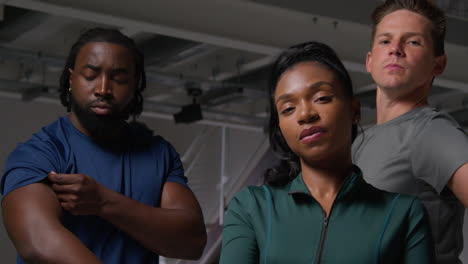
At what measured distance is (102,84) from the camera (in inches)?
50.4

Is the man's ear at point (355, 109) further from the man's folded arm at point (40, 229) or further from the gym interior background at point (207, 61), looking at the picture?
the man's folded arm at point (40, 229)

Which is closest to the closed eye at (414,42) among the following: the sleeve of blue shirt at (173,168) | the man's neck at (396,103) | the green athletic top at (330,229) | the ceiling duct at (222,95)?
the man's neck at (396,103)

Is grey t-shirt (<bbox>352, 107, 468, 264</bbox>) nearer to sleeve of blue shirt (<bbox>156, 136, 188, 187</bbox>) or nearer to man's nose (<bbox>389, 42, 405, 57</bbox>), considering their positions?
man's nose (<bbox>389, 42, 405, 57</bbox>)

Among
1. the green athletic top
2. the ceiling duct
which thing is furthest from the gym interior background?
the green athletic top

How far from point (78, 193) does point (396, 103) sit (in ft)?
2.14

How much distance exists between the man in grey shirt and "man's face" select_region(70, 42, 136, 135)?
0.49 metres

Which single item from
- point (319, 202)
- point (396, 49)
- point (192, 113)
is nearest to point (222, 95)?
point (192, 113)

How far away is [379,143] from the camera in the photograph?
1.33m

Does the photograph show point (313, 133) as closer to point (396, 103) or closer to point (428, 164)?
point (428, 164)

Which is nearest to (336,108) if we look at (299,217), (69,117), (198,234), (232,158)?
(299,217)

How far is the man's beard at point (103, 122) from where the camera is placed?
129cm

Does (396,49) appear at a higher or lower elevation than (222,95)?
higher

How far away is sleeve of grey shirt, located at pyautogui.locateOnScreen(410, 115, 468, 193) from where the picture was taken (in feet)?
3.75

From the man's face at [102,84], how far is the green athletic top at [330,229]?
0.35 meters
